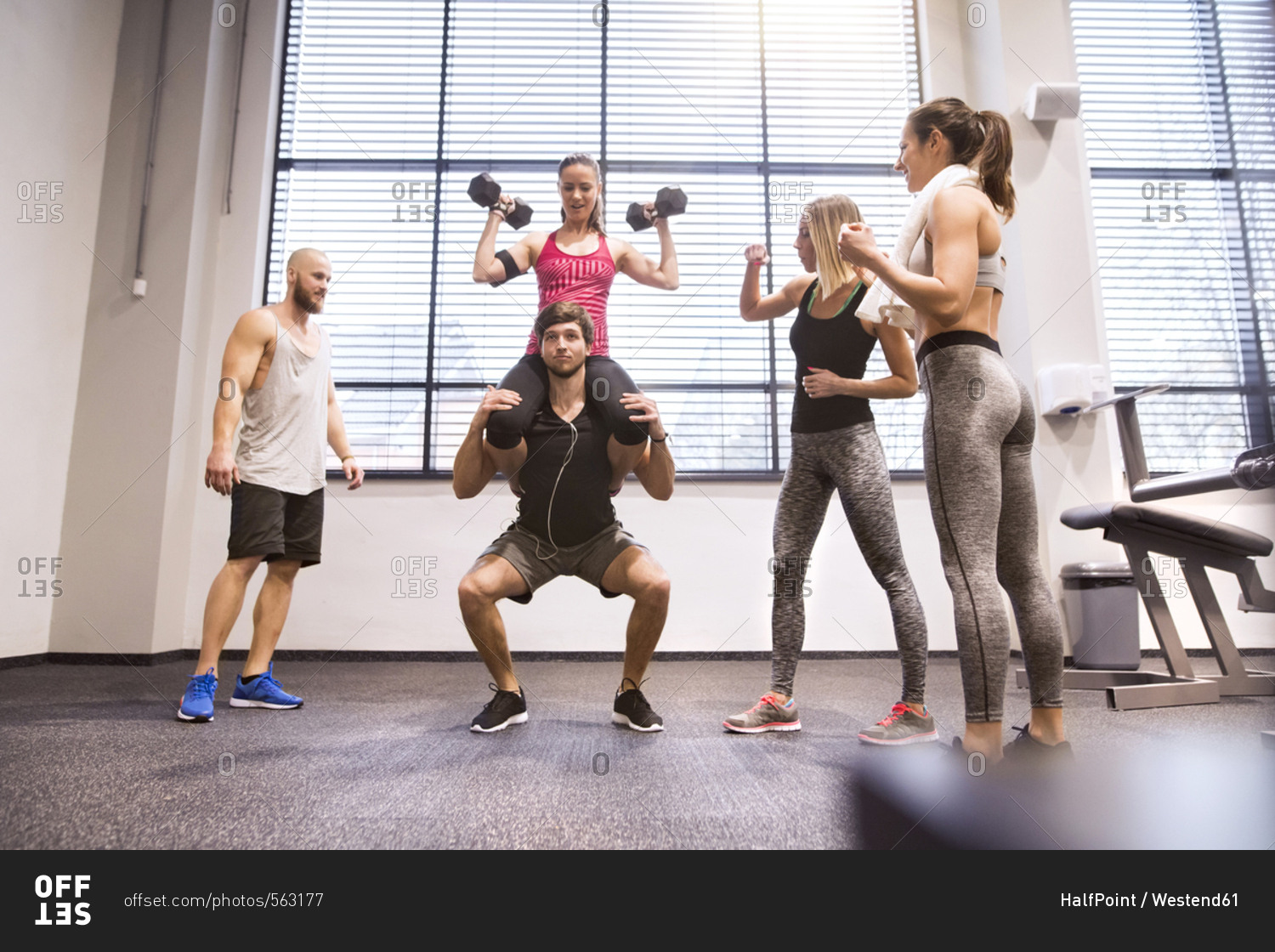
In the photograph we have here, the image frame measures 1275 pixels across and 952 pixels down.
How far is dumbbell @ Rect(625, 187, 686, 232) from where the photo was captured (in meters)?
2.19

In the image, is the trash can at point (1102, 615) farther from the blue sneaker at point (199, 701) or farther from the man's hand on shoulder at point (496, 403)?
the blue sneaker at point (199, 701)

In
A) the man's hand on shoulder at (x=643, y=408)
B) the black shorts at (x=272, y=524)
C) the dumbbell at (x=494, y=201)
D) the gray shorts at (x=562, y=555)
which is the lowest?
the gray shorts at (x=562, y=555)

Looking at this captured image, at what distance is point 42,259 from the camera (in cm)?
310

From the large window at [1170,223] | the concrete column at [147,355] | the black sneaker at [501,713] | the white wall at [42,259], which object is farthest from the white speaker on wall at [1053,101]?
the white wall at [42,259]

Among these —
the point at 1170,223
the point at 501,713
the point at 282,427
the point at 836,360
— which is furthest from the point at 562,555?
the point at 1170,223

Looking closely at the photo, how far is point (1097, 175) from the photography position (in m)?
3.98

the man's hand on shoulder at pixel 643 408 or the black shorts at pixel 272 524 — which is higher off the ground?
the man's hand on shoulder at pixel 643 408

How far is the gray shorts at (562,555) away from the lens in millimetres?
1899

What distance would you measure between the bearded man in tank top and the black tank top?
1.45m

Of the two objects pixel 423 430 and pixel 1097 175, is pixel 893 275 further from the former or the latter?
pixel 1097 175

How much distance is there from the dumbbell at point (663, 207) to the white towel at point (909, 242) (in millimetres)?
899

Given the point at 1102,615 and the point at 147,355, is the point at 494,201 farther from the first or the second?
the point at 1102,615

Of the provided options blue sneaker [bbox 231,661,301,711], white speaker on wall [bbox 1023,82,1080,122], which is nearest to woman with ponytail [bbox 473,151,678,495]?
blue sneaker [bbox 231,661,301,711]

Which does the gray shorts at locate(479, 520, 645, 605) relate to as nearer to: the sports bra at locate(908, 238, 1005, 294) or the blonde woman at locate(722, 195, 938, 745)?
the blonde woman at locate(722, 195, 938, 745)
